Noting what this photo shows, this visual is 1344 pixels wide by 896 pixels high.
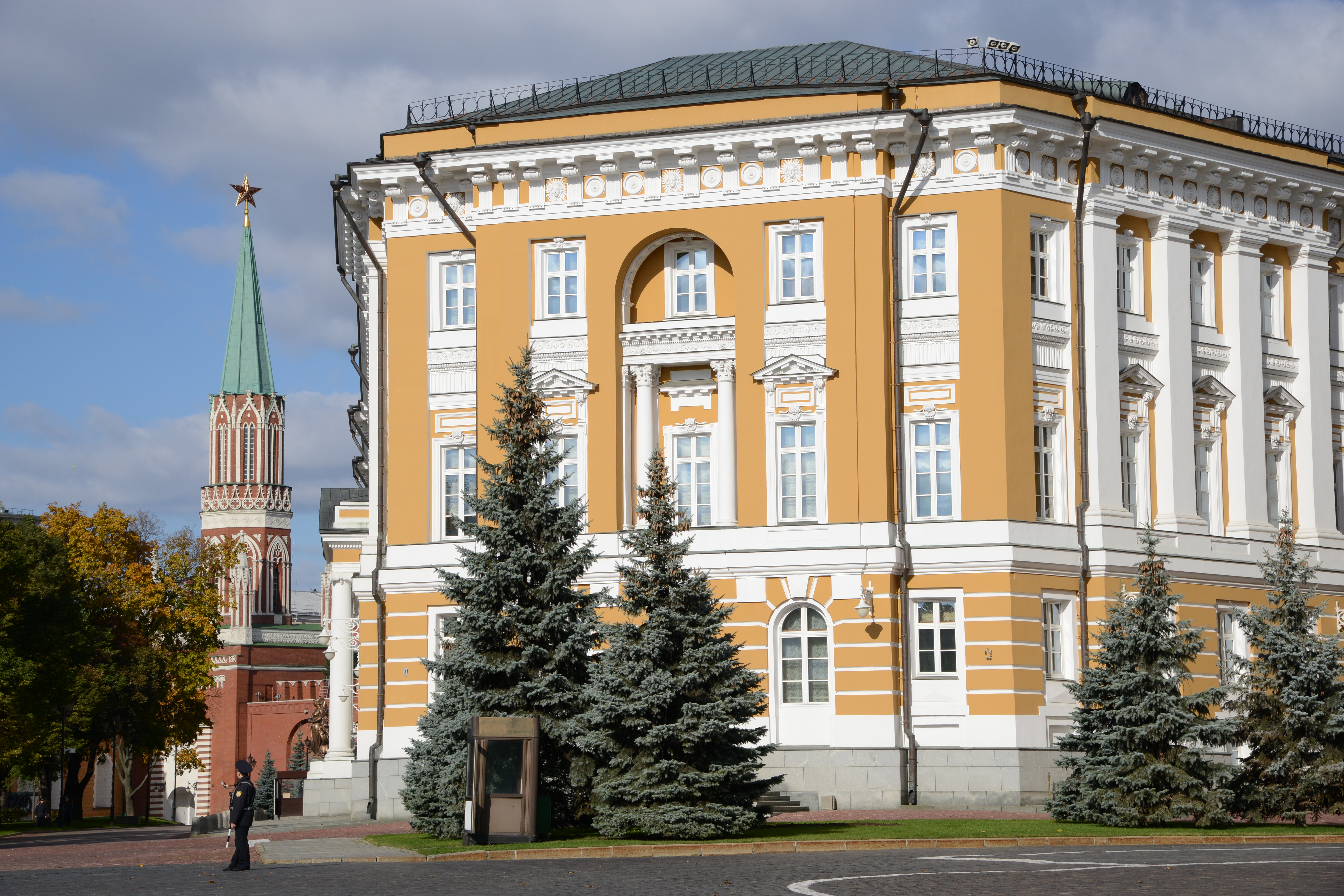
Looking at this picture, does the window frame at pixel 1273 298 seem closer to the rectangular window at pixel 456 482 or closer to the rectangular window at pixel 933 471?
the rectangular window at pixel 933 471

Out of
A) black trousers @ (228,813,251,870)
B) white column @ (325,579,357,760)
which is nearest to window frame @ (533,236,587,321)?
white column @ (325,579,357,760)

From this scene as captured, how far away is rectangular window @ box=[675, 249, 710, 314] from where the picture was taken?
40.8 meters

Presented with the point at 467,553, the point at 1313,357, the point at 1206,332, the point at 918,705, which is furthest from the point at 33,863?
the point at 1313,357

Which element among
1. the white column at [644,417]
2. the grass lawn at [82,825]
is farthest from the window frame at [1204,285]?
the grass lawn at [82,825]

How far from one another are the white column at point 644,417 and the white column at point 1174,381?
11.8m

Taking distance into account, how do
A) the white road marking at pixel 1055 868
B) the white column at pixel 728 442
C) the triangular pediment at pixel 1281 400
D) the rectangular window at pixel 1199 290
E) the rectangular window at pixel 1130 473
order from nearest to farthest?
the white road marking at pixel 1055 868
the white column at pixel 728 442
the rectangular window at pixel 1130 473
the rectangular window at pixel 1199 290
the triangular pediment at pixel 1281 400

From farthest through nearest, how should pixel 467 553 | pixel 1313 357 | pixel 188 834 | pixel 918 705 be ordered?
pixel 188 834 → pixel 1313 357 → pixel 918 705 → pixel 467 553

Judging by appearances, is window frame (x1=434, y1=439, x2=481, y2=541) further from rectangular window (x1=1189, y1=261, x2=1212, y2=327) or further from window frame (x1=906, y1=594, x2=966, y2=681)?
rectangular window (x1=1189, y1=261, x2=1212, y2=327)

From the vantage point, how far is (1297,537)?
42.7 m

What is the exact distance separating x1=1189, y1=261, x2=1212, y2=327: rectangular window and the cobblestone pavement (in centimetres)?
2242

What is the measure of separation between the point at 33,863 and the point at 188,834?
16605 mm

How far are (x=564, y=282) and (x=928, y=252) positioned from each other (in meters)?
8.63

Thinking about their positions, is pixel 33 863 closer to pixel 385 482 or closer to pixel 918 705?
pixel 385 482

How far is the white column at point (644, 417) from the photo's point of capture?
40.5m
